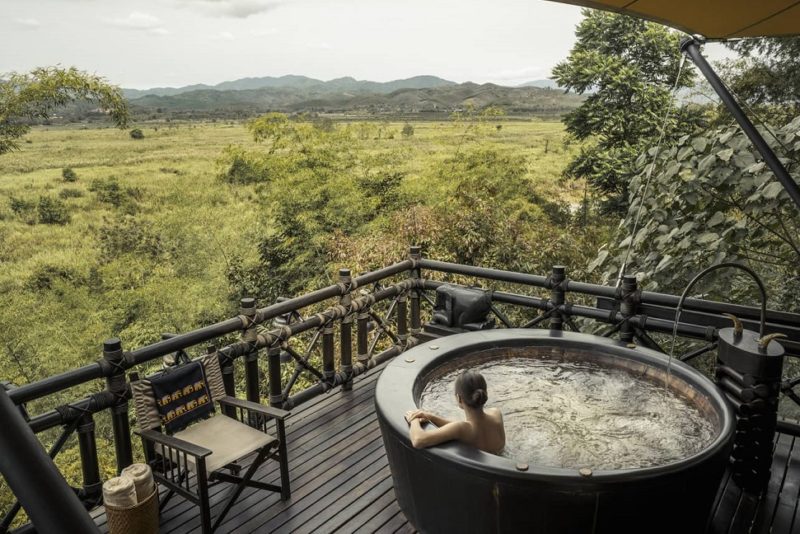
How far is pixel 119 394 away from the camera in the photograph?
2723 millimetres

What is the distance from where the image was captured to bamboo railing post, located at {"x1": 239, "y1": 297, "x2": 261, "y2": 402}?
3.37 meters

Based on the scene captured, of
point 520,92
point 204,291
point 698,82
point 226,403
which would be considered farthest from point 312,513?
point 520,92

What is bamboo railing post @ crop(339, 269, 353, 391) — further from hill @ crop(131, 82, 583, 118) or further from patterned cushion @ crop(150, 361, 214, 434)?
hill @ crop(131, 82, 583, 118)

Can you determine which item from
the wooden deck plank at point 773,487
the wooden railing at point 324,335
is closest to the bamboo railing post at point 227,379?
the wooden railing at point 324,335

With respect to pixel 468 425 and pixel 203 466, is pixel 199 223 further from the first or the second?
pixel 468 425

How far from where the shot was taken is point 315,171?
1348 cm

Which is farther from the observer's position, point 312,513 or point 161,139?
point 161,139

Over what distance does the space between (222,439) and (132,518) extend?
0.53m

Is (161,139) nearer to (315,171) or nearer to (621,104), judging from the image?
(315,171)

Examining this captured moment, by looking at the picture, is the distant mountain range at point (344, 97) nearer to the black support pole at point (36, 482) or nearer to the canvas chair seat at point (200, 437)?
the canvas chair seat at point (200, 437)

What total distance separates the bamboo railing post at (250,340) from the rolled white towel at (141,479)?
93 cm

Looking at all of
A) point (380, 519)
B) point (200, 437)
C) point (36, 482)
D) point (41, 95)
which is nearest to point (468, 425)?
point (380, 519)

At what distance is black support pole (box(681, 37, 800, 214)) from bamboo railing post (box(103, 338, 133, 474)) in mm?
3629

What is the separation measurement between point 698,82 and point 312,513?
384 inches
